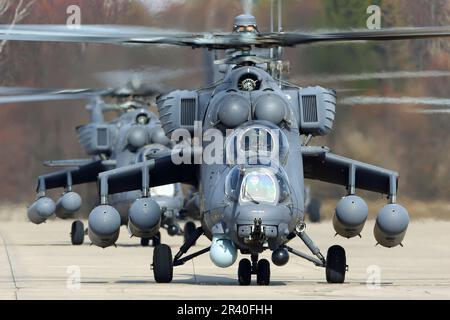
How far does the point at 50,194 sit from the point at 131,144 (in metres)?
11.4

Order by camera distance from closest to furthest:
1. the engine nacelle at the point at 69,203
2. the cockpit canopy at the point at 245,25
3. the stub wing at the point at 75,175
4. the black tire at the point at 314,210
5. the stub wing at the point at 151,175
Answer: the cockpit canopy at the point at 245,25, the stub wing at the point at 151,175, the engine nacelle at the point at 69,203, the stub wing at the point at 75,175, the black tire at the point at 314,210

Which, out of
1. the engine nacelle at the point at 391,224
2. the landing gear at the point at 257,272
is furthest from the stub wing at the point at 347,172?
the landing gear at the point at 257,272

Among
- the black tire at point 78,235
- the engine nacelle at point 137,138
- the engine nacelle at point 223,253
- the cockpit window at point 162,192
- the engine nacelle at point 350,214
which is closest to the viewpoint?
the engine nacelle at point 223,253

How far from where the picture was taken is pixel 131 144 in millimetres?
30531

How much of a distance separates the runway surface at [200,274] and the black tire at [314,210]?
3736 mm

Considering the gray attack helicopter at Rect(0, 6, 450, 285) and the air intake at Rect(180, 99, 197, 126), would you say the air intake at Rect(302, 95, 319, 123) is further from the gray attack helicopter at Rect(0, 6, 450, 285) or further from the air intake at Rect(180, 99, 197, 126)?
the air intake at Rect(180, 99, 197, 126)

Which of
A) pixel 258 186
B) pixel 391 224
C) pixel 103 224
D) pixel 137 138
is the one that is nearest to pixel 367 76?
pixel 391 224

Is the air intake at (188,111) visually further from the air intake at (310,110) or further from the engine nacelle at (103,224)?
the engine nacelle at (103,224)

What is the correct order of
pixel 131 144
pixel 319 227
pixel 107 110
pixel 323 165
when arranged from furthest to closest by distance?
pixel 319 227 < pixel 107 110 < pixel 131 144 < pixel 323 165

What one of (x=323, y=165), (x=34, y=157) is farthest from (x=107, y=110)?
(x=323, y=165)

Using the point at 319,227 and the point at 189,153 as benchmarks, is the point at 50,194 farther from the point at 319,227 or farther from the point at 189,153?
the point at 189,153

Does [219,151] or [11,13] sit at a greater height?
[11,13]

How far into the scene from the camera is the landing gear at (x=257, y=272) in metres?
18.4

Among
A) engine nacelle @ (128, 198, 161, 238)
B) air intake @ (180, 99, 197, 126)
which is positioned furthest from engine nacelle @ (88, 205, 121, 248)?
air intake @ (180, 99, 197, 126)
